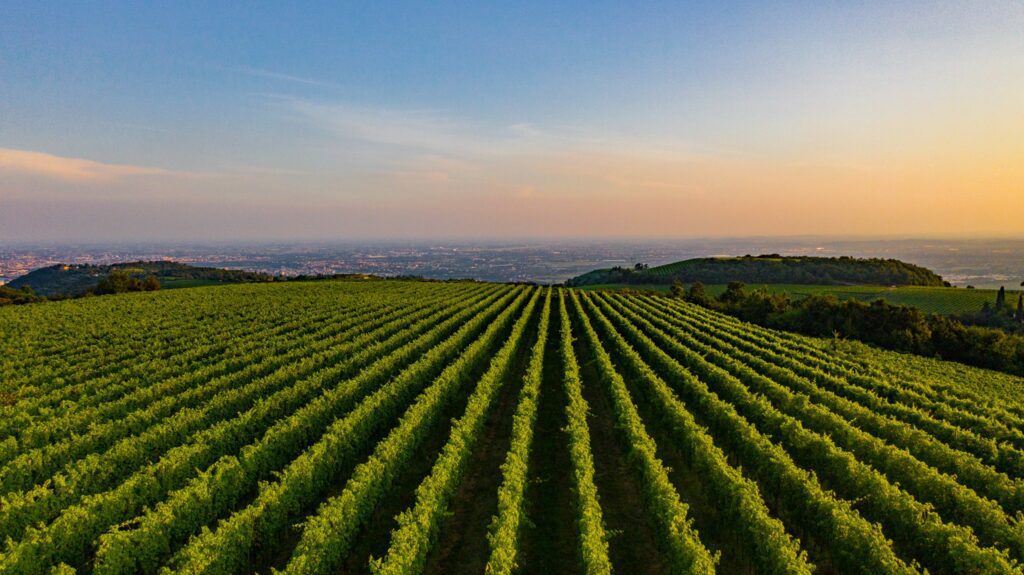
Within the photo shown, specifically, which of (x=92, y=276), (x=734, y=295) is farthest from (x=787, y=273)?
(x=92, y=276)

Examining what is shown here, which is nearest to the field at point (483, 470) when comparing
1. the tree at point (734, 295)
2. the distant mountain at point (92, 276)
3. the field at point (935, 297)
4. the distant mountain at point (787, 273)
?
the tree at point (734, 295)

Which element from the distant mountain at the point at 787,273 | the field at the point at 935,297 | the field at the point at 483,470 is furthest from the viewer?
the distant mountain at the point at 787,273

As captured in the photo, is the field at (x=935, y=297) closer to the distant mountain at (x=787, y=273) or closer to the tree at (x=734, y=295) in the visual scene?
the tree at (x=734, y=295)

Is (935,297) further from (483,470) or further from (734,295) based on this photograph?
(483,470)

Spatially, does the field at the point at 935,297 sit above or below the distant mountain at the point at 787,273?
below

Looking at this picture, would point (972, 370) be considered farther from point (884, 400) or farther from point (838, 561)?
point (838, 561)
